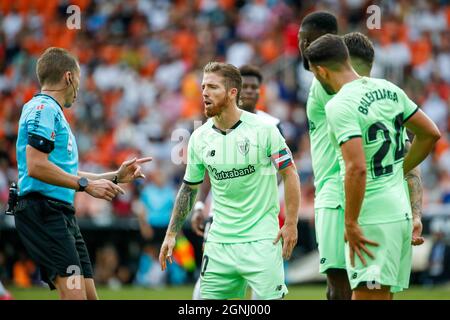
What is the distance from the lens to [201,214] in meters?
8.75

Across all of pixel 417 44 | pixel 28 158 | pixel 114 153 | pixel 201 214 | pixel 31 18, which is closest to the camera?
pixel 28 158

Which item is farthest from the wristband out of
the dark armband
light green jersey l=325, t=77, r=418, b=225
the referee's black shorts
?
light green jersey l=325, t=77, r=418, b=225

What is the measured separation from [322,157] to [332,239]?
707mm

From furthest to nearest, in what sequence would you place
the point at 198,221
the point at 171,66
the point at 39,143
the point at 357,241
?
the point at 171,66 → the point at 198,221 → the point at 39,143 → the point at 357,241

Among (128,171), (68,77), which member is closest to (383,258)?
(128,171)

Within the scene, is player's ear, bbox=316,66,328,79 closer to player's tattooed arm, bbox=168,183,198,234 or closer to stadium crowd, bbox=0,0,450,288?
player's tattooed arm, bbox=168,183,198,234

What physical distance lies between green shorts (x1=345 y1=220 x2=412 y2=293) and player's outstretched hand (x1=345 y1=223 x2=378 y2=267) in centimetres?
3

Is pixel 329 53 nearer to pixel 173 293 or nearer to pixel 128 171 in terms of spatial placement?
pixel 128 171

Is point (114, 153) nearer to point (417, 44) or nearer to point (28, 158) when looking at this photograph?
point (417, 44)

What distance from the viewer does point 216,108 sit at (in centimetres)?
691

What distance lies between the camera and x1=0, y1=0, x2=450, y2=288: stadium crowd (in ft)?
56.1

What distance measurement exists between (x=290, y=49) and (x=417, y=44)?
289 cm

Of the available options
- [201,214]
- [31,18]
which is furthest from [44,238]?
[31,18]

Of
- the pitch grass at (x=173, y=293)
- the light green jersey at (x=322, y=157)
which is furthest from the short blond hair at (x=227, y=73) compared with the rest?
the pitch grass at (x=173, y=293)
